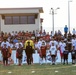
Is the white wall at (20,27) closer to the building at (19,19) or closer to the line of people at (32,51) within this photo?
the building at (19,19)

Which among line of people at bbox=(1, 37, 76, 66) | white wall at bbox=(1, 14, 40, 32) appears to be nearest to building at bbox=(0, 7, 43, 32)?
white wall at bbox=(1, 14, 40, 32)

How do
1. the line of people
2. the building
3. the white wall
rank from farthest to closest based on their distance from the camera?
the building → the white wall → the line of people

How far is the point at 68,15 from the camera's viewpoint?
54.2 metres

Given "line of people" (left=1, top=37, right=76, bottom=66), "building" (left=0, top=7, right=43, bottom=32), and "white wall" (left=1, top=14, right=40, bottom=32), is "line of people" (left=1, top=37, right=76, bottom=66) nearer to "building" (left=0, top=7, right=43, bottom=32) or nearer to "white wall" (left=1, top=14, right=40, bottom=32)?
"white wall" (left=1, top=14, right=40, bottom=32)

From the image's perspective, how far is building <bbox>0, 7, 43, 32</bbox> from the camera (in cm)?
4762

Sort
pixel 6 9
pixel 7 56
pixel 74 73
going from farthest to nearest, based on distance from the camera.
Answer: pixel 6 9 → pixel 7 56 → pixel 74 73

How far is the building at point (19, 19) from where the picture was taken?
47625mm

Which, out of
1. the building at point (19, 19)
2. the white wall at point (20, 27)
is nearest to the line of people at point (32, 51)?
the white wall at point (20, 27)

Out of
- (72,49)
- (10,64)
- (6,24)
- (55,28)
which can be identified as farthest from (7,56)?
(55,28)

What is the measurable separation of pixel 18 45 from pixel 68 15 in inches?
1194

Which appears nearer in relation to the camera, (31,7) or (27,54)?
(27,54)

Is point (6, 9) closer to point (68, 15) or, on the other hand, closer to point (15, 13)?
point (15, 13)

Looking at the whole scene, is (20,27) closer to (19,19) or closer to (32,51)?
(19,19)

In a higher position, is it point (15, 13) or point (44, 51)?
point (15, 13)
